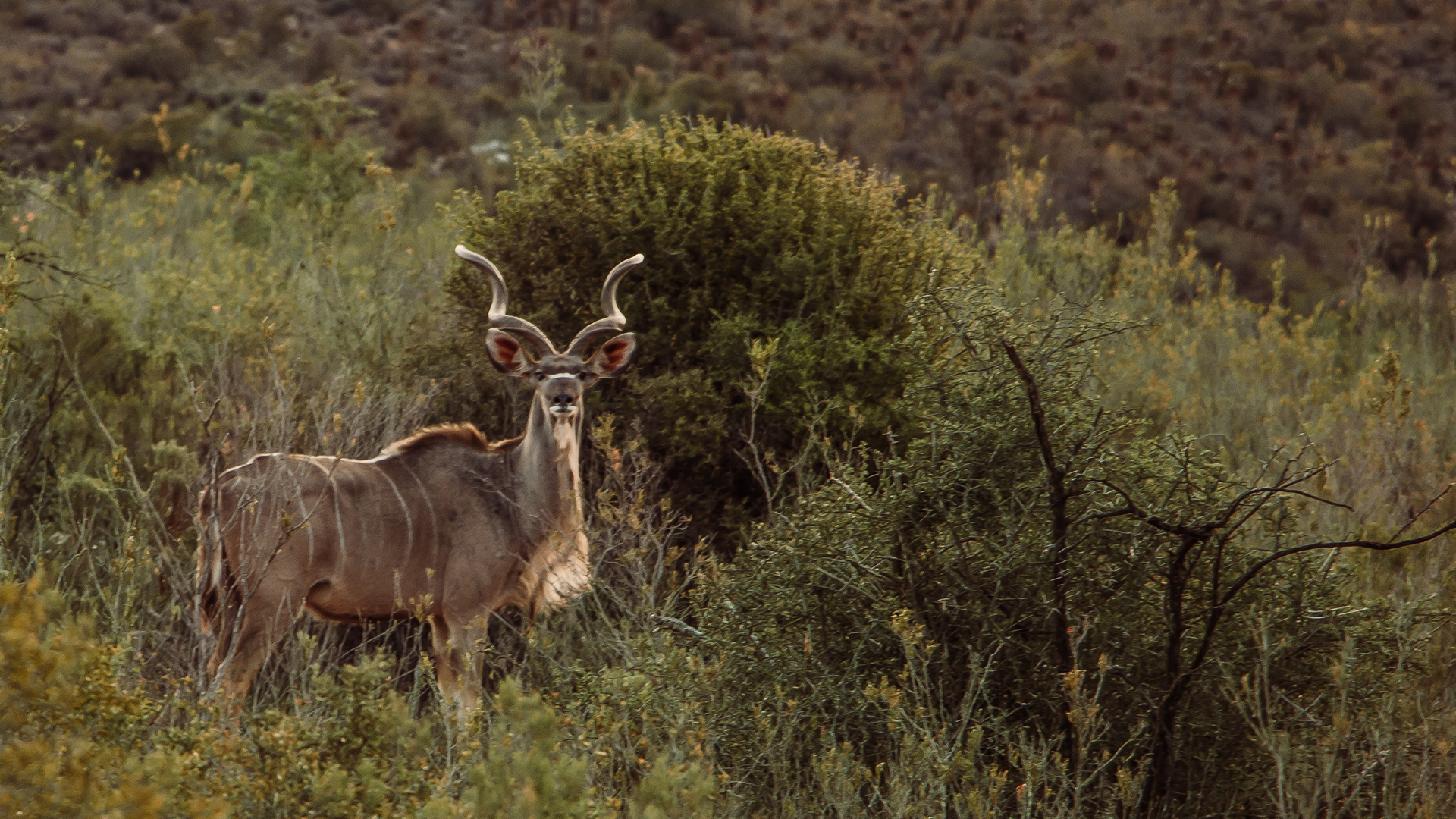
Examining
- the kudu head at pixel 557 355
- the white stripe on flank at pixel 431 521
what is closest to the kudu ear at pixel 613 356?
the kudu head at pixel 557 355

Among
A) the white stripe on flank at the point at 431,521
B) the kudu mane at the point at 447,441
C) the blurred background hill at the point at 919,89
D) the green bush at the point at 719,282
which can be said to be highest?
the green bush at the point at 719,282

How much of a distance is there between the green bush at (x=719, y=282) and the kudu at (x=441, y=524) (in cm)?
81

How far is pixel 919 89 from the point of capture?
88.5 feet

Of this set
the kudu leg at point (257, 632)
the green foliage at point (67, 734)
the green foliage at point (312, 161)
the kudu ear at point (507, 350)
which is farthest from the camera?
the green foliage at point (312, 161)

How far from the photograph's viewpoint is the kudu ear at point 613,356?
22.2ft

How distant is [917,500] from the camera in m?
5.21

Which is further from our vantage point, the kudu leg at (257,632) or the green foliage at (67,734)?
the kudu leg at (257,632)

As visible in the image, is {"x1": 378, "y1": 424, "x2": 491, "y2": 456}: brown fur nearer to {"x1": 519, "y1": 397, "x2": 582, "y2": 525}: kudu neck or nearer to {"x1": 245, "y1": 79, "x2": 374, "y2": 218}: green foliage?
{"x1": 519, "y1": 397, "x2": 582, "y2": 525}: kudu neck

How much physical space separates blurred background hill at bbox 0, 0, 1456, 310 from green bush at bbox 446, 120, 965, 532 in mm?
11386

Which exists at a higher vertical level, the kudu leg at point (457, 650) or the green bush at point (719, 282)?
the green bush at point (719, 282)

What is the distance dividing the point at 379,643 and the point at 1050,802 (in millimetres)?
3787

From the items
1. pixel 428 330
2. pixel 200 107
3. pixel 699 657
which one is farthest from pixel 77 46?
pixel 699 657

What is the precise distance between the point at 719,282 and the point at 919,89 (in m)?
20.1

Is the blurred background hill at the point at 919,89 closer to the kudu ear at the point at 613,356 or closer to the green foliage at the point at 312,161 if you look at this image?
the green foliage at the point at 312,161
